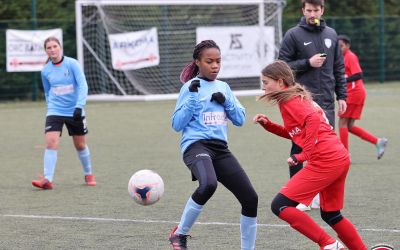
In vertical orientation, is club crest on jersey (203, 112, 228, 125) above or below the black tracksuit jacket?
below

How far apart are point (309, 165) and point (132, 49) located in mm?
18055

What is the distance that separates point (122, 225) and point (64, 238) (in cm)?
70

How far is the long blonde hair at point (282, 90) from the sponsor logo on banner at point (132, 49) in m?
17.7

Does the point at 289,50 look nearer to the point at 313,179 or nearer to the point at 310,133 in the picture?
the point at 310,133

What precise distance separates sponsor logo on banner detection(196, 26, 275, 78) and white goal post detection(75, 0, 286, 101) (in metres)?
0.03

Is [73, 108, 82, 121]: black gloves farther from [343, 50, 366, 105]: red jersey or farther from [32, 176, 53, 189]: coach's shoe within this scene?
[343, 50, 366, 105]: red jersey

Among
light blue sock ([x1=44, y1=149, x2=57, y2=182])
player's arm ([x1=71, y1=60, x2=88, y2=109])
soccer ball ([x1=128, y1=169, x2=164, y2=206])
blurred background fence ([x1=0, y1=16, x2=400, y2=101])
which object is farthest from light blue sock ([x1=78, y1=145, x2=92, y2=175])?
blurred background fence ([x1=0, y1=16, x2=400, y2=101])

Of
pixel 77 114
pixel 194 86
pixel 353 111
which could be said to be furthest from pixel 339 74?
pixel 353 111

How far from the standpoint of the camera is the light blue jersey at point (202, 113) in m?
6.85

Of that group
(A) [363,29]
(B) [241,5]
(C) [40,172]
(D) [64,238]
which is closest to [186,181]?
(C) [40,172]

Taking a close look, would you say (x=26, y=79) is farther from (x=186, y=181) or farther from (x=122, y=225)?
(x=122, y=225)

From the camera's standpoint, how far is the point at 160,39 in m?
25.5

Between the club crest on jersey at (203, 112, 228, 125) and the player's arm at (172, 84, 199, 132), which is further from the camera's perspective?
the club crest on jersey at (203, 112, 228, 125)

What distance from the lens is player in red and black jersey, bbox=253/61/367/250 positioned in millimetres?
6363
